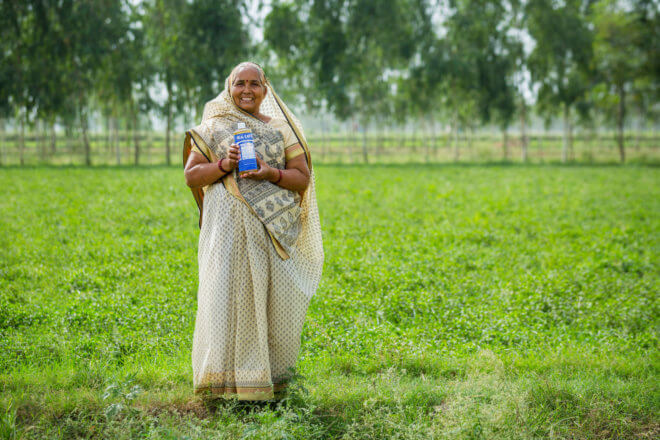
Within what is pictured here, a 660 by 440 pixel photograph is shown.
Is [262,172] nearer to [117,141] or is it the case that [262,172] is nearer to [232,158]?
[232,158]

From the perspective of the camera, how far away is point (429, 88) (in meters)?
34.3

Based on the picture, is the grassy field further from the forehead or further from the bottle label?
the forehead

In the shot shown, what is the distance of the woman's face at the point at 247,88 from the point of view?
364cm

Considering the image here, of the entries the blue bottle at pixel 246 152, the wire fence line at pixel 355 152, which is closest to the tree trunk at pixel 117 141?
the wire fence line at pixel 355 152

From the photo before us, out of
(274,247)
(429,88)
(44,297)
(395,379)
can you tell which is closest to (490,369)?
(395,379)

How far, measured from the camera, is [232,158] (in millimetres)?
3439

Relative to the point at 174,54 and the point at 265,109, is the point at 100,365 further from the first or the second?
the point at 174,54

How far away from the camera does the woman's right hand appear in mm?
3424

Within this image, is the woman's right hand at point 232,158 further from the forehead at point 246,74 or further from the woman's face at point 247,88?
the forehead at point 246,74

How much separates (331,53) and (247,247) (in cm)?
3054

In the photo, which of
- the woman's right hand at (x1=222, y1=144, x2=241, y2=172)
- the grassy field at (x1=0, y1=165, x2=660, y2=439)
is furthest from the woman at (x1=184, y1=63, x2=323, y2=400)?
the grassy field at (x1=0, y1=165, x2=660, y2=439)

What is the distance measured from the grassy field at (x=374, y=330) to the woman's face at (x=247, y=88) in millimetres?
2004

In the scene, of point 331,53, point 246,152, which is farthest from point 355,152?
point 246,152

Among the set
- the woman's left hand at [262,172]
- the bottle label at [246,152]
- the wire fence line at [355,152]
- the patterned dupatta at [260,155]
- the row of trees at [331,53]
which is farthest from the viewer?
the wire fence line at [355,152]
